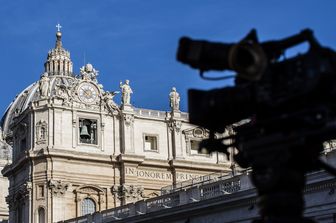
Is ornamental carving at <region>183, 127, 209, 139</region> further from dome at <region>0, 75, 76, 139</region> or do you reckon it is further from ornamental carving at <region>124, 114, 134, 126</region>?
dome at <region>0, 75, 76, 139</region>

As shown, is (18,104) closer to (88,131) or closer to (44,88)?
(44,88)

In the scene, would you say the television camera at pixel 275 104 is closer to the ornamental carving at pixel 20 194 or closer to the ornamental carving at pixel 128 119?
the ornamental carving at pixel 20 194

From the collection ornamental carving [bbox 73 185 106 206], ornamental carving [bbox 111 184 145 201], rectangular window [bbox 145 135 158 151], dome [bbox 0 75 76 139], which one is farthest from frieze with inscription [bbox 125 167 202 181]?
dome [bbox 0 75 76 139]

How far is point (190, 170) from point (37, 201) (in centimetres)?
1259

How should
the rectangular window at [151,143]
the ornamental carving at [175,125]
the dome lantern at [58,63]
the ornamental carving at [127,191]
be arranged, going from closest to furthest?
the ornamental carving at [127,191] < the rectangular window at [151,143] < the ornamental carving at [175,125] < the dome lantern at [58,63]

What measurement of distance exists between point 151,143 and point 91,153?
5611 mm

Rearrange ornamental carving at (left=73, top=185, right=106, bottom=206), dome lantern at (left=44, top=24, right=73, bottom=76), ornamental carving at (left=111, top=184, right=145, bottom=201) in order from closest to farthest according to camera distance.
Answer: ornamental carving at (left=73, top=185, right=106, bottom=206) < ornamental carving at (left=111, top=184, right=145, bottom=201) < dome lantern at (left=44, top=24, right=73, bottom=76)

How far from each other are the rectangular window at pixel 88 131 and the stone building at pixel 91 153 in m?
0.08

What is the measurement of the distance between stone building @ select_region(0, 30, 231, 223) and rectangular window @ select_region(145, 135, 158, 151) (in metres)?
0.08

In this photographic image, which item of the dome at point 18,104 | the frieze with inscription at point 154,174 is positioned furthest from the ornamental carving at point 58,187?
the dome at point 18,104

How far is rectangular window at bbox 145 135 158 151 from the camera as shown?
60.4 metres

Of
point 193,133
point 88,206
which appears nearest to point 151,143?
point 193,133

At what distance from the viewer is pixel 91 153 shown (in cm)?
5747

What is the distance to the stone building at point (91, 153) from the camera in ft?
185
